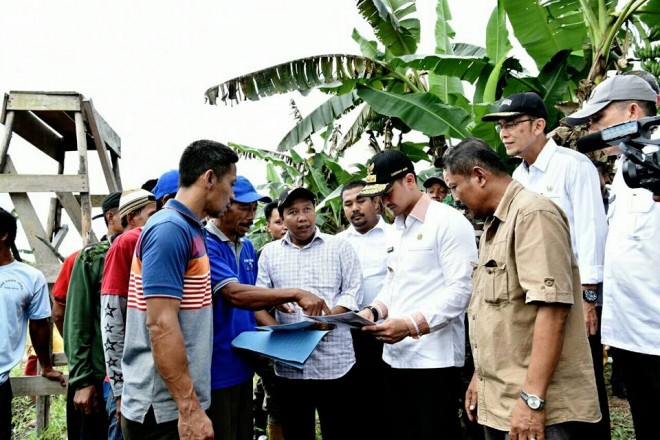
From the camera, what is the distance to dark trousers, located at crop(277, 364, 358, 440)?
3176 millimetres

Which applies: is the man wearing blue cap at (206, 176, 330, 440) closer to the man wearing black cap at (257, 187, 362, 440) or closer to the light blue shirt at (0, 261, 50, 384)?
the man wearing black cap at (257, 187, 362, 440)

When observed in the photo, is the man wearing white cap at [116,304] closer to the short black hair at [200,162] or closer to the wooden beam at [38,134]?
the short black hair at [200,162]

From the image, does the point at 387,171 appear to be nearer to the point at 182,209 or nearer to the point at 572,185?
the point at 572,185

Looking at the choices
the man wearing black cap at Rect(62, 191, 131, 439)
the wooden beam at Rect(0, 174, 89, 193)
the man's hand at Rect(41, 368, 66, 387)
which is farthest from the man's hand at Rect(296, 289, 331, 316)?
the wooden beam at Rect(0, 174, 89, 193)

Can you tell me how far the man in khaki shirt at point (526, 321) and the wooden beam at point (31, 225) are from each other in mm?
3749

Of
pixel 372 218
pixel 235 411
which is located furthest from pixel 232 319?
pixel 372 218

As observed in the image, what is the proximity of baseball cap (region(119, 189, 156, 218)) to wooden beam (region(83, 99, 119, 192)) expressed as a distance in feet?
6.68

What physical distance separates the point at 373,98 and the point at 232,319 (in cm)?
369

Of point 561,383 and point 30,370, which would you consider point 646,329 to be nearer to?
point 561,383

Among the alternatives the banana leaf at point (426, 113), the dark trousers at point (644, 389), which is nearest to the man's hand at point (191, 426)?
the dark trousers at point (644, 389)

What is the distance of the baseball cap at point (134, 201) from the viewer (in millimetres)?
3043

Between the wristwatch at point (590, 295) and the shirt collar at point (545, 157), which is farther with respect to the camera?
the shirt collar at point (545, 157)

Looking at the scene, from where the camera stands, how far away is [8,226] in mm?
3357

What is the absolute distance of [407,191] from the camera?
2.85 metres
